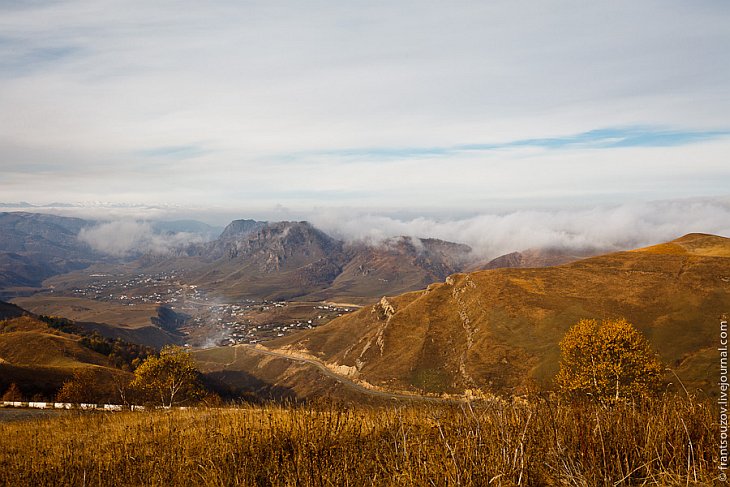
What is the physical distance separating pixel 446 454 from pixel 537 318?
397ft

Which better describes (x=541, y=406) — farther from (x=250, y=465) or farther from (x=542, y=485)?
(x=250, y=465)

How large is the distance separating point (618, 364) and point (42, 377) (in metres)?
81.4

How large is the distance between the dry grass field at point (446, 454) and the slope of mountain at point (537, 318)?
257ft

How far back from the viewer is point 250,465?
293 inches

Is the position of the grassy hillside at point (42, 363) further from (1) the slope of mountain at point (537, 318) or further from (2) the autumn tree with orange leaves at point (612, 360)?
(1) the slope of mountain at point (537, 318)

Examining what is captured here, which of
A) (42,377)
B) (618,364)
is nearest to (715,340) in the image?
(618,364)

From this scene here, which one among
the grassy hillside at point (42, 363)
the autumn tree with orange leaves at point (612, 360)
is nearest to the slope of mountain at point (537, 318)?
the autumn tree with orange leaves at point (612, 360)

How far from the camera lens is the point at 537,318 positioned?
377 feet

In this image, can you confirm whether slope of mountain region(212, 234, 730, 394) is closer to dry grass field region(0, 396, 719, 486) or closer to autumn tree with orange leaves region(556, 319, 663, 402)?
autumn tree with orange leaves region(556, 319, 663, 402)

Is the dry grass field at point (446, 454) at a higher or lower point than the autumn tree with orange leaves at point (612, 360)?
higher

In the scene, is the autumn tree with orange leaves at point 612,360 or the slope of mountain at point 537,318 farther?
the slope of mountain at point 537,318

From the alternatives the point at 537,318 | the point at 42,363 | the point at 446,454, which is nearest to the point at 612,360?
the point at 537,318

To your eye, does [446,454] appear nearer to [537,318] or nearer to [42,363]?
[42,363]

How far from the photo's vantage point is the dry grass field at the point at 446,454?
5676 mm
